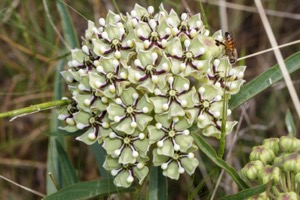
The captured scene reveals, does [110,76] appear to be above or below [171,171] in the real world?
above

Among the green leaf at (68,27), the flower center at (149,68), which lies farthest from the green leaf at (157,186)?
the green leaf at (68,27)

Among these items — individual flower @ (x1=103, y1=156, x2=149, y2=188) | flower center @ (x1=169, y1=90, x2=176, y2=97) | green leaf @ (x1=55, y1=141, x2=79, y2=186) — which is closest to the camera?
flower center @ (x1=169, y1=90, x2=176, y2=97)

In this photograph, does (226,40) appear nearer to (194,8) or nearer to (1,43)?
(194,8)

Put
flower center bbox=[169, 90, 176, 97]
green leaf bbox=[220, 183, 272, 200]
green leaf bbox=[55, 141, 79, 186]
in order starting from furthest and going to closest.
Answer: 1. green leaf bbox=[55, 141, 79, 186]
2. flower center bbox=[169, 90, 176, 97]
3. green leaf bbox=[220, 183, 272, 200]

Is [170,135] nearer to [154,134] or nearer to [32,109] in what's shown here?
[154,134]

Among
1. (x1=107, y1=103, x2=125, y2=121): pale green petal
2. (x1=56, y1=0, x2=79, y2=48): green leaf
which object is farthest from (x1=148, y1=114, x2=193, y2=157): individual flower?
(x1=56, y1=0, x2=79, y2=48): green leaf

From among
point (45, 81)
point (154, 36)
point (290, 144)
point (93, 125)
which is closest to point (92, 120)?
point (93, 125)

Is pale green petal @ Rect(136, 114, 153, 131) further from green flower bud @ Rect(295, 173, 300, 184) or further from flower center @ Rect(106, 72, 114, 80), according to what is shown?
green flower bud @ Rect(295, 173, 300, 184)

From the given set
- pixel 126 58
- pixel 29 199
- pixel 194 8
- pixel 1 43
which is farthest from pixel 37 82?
pixel 126 58
